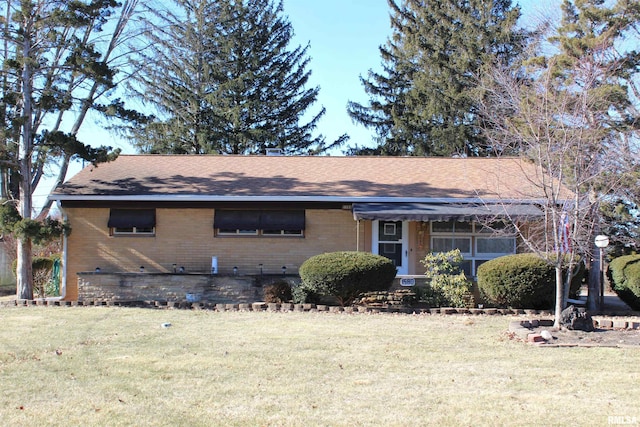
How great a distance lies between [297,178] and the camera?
2066 cm

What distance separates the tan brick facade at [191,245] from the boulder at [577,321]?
25.3 feet

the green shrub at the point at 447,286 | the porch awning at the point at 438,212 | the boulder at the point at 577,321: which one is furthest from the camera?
the porch awning at the point at 438,212

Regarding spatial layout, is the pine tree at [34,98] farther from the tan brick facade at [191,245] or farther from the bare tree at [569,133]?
the bare tree at [569,133]

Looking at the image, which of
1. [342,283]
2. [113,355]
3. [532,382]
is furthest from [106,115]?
[532,382]

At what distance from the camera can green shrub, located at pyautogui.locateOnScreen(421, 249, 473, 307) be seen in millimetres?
15828

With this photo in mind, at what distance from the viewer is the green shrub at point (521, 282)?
1498 cm

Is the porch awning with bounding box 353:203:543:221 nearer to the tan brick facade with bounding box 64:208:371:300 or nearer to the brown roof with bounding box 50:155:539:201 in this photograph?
the brown roof with bounding box 50:155:539:201

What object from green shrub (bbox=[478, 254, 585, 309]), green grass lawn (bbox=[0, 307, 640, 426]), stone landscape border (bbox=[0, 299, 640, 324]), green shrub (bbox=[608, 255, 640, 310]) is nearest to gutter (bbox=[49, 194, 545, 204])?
green shrub (bbox=[478, 254, 585, 309])

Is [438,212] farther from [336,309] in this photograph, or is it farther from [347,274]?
[336,309]

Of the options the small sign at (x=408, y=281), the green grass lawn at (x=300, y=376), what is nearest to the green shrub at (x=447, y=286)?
the small sign at (x=408, y=281)

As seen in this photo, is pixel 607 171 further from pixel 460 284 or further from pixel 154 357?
pixel 154 357

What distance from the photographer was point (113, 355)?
31.0ft

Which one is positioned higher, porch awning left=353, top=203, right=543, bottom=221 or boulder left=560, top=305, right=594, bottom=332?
porch awning left=353, top=203, right=543, bottom=221

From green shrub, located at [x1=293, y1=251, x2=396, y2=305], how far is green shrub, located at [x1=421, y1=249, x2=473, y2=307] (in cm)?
117
